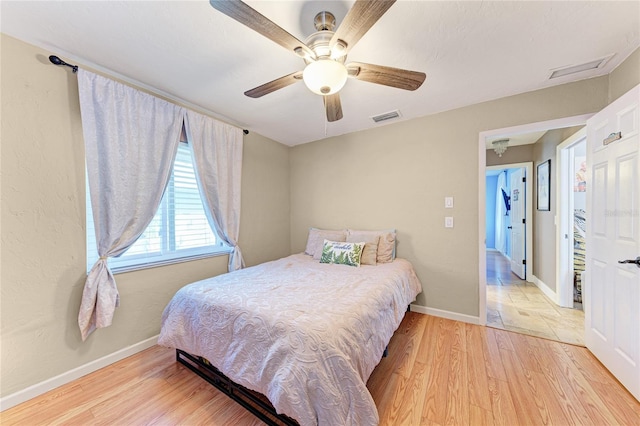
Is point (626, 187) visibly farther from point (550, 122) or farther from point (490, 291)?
point (490, 291)

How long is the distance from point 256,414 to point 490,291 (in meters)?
3.65

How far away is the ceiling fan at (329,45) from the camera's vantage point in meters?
1.03

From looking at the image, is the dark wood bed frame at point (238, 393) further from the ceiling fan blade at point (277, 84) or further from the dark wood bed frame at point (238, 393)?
the ceiling fan blade at point (277, 84)

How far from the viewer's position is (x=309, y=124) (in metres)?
2.98

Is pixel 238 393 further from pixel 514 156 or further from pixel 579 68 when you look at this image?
pixel 514 156

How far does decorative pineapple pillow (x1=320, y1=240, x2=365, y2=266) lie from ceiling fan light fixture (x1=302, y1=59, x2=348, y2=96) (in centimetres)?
174

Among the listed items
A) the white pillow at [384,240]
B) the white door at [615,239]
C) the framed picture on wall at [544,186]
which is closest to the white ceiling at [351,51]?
the white door at [615,239]

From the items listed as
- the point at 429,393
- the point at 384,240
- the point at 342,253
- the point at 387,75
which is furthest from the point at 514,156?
the point at 429,393

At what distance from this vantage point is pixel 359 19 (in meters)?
1.10

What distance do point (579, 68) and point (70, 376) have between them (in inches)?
181

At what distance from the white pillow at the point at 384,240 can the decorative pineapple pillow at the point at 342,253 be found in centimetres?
23

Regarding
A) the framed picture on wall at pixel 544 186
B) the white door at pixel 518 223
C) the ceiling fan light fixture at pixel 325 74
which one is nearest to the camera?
the ceiling fan light fixture at pixel 325 74

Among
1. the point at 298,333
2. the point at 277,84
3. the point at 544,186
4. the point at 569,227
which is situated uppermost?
the point at 277,84

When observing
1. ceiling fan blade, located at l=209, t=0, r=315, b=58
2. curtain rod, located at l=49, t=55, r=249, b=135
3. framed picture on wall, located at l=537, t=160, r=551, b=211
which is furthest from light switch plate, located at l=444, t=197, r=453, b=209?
curtain rod, located at l=49, t=55, r=249, b=135
